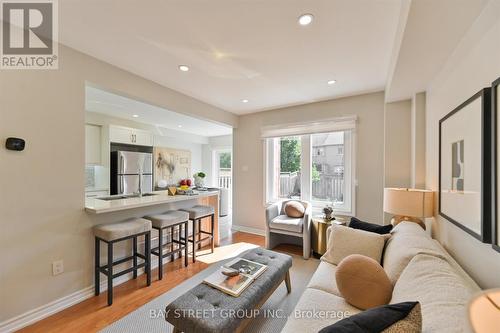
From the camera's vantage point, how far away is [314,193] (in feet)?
12.3

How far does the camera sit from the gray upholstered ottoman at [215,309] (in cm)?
121

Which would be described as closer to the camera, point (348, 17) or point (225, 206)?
point (348, 17)

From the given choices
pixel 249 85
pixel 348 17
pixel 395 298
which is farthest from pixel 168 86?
pixel 395 298

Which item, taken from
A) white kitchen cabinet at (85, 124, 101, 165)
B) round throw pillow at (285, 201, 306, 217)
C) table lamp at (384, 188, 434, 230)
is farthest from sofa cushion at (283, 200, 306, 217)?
white kitchen cabinet at (85, 124, 101, 165)

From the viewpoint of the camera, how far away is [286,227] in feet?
10.2

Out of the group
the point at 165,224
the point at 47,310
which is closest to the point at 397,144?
the point at 165,224

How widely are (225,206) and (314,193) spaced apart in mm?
3015

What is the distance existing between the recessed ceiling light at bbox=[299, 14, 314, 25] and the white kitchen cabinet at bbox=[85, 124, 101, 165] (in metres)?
4.35

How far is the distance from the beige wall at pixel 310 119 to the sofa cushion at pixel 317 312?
223 cm

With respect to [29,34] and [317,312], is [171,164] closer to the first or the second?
[29,34]

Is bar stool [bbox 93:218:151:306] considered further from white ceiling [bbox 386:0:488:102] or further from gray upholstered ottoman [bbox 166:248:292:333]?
white ceiling [bbox 386:0:488:102]

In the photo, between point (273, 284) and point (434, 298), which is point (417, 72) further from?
point (273, 284)

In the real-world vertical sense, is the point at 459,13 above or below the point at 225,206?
above

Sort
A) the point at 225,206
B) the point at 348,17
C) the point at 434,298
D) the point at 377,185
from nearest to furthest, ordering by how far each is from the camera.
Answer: the point at 434,298, the point at 348,17, the point at 377,185, the point at 225,206
